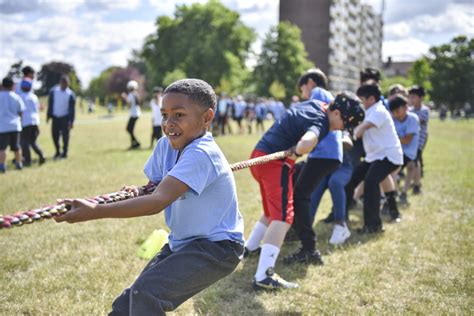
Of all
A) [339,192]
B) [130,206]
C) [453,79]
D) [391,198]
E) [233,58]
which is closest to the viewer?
[130,206]

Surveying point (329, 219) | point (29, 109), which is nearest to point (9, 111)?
point (29, 109)

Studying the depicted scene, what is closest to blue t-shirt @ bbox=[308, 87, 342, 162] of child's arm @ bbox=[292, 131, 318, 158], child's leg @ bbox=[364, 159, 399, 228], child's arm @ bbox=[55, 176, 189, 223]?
child's arm @ bbox=[292, 131, 318, 158]

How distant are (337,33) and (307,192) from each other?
90.0 m

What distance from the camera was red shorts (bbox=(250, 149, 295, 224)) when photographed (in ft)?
14.7

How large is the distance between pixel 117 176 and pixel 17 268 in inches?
214

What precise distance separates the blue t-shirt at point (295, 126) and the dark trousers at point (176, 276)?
2023mm

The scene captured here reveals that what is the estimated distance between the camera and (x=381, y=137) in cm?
626

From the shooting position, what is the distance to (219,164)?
255 cm

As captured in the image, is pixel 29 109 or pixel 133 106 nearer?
pixel 29 109

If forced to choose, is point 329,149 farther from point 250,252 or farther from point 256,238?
point 250,252

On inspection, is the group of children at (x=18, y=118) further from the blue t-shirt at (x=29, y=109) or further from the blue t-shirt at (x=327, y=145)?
the blue t-shirt at (x=327, y=145)

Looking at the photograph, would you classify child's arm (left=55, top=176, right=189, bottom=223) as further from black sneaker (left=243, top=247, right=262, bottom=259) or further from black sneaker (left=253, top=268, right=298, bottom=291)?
black sneaker (left=243, top=247, right=262, bottom=259)

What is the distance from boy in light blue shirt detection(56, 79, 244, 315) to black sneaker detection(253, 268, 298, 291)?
166 centimetres

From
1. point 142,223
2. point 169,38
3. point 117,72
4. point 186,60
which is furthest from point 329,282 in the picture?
point 117,72
